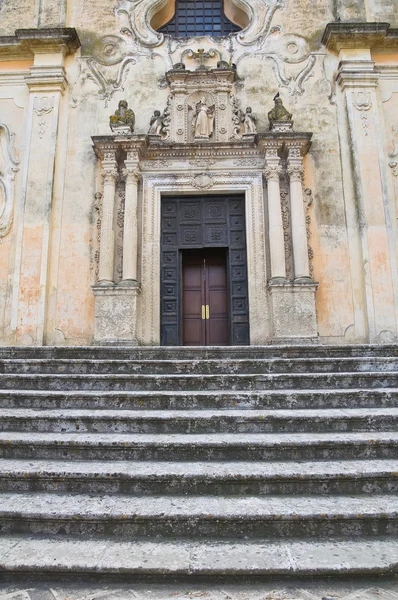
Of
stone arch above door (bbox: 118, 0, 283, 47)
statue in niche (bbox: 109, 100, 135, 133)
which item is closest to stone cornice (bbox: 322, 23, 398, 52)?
stone arch above door (bbox: 118, 0, 283, 47)

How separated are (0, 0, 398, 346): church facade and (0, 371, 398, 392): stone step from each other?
3.54 meters

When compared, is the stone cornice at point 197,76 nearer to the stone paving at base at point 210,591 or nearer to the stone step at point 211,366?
the stone step at point 211,366

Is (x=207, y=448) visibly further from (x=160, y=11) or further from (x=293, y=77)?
(x=160, y=11)

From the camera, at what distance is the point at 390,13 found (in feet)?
32.6

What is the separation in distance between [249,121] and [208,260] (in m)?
3.15

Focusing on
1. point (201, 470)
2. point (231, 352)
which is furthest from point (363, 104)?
point (201, 470)

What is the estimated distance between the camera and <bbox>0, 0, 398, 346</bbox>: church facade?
28.5 feet

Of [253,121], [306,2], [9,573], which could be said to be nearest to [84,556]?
[9,573]

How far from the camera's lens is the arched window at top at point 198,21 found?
34.9ft

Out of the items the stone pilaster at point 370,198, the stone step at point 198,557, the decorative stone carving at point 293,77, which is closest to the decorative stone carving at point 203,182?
the decorative stone carving at point 293,77

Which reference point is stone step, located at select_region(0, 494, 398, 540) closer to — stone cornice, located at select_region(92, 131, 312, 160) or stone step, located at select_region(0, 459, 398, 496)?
stone step, located at select_region(0, 459, 398, 496)

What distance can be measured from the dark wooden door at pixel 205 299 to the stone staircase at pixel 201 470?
13.6 feet

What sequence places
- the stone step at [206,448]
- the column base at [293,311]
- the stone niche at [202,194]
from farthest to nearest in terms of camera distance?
the stone niche at [202,194] → the column base at [293,311] → the stone step at [206,448]

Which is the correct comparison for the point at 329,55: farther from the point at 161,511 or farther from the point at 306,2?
the point at 161,511
